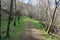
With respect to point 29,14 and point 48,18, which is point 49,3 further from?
point 29,14

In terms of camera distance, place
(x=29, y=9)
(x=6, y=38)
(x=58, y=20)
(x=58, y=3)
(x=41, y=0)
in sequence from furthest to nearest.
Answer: (x=29, y=9) → (x=58, y=20) → (x=41, y=0) → (x=58, y=3) → (x=6, y=38)

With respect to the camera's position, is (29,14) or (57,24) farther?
(29,14)

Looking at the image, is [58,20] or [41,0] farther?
[58,20]

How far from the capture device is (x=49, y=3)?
29000 millimetres

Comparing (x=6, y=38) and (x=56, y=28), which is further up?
(x=6, y=38)

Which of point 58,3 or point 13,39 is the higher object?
point 58,3

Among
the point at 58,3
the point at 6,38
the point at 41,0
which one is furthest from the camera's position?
A: the point at 41,0

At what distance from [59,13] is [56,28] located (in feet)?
12.7

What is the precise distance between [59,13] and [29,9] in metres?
46.1

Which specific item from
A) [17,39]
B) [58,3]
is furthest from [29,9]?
[17,39]

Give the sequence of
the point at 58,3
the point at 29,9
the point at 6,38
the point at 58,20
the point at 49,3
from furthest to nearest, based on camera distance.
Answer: the point at 29,9, the point at 58,20, the point at 49,3, the point at 58,3, the point at 6,38

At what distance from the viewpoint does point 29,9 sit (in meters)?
80.2

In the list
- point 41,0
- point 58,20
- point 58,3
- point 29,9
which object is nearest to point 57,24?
point 58,20

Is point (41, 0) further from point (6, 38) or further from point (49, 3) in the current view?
point (6, 38)
